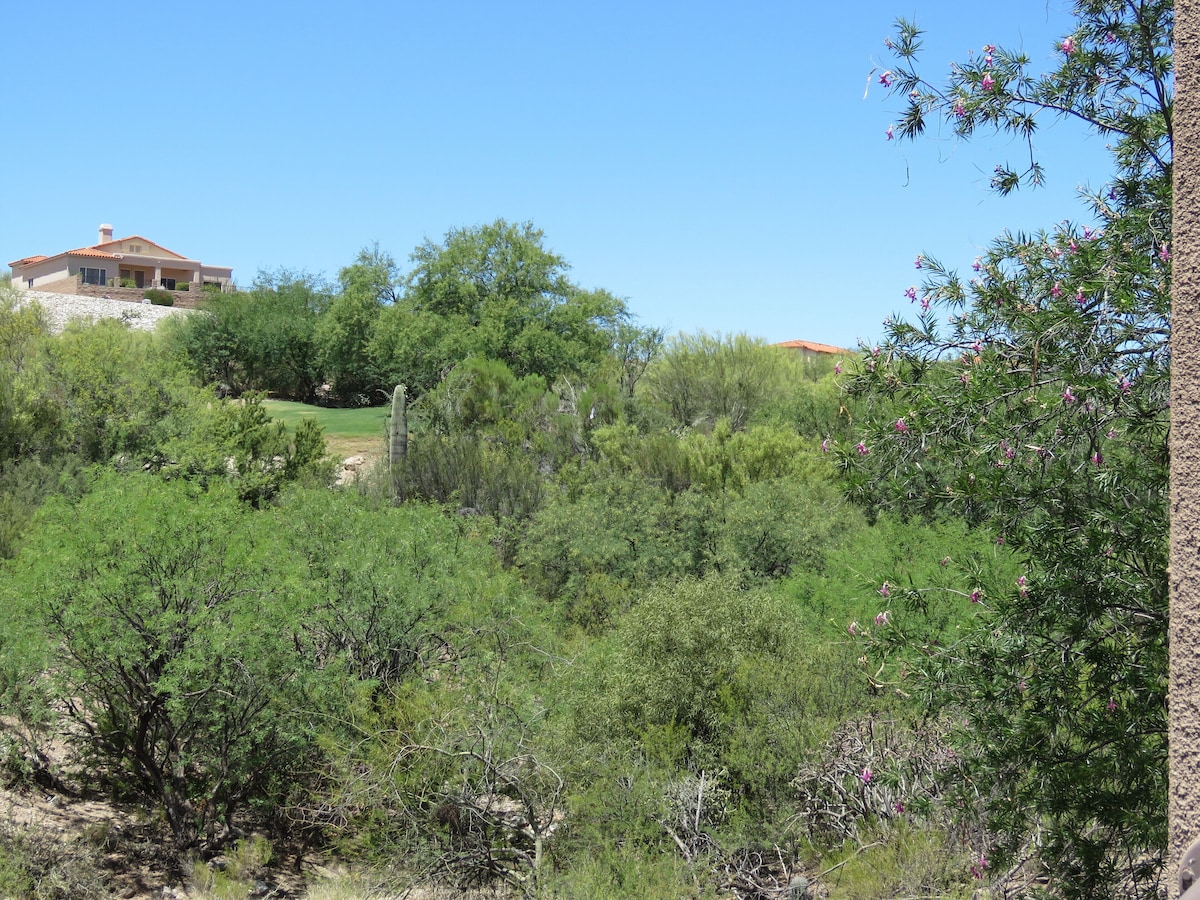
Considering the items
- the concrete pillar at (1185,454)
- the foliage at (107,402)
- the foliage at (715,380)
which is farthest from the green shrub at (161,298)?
the concrete pillar at (1185,454)

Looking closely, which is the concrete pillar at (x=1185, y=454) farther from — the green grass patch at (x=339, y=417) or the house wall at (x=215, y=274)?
the house wall at (x=215, y=274)

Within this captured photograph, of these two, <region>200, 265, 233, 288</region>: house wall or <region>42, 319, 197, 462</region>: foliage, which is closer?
<region>42, 319, 197, 462</region>: foliage

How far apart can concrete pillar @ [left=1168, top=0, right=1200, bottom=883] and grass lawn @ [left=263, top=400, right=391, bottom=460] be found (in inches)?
1120

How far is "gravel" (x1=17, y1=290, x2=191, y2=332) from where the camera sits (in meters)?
60.9

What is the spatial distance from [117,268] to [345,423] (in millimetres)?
47635

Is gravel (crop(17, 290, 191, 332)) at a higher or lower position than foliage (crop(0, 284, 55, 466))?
higher

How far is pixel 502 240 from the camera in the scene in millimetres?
48281

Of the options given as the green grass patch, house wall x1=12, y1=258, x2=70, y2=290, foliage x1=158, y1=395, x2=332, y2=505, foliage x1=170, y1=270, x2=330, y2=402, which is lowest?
foliage x1=158, y1=395, x2=332, y2=505

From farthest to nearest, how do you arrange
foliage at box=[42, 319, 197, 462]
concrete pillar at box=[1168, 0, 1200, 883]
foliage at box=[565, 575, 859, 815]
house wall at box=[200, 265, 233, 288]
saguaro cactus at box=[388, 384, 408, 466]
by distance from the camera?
house wall at box=[200, 265, 233, 288] → saguaro cactus at box=[388, 384, 408, 466] → foliage at box=[42, 319, 197, 462] → foliage at box=[565, 575, 859, 815] → concrete pillar at box=[1168, 0, 1200, 883]

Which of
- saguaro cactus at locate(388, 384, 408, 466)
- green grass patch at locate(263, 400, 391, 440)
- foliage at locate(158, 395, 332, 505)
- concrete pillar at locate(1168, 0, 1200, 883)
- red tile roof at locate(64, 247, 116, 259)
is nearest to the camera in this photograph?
concrete pillar at locate(1168, 0, 1200, 883)

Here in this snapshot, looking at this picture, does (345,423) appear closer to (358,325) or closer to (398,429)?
(358,325)

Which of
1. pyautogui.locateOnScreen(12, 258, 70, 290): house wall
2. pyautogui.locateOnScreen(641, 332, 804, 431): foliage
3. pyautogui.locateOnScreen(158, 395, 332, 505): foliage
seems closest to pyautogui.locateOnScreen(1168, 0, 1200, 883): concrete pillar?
pyautogui.locateOnScreen(158, 395, 332, 505): foliage

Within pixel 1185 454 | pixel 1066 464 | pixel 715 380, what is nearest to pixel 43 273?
pixel 715 380

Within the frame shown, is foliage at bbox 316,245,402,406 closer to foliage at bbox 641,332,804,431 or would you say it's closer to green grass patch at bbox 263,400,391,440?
green grass patch at bbox 263,400,391,440
